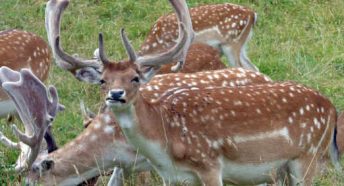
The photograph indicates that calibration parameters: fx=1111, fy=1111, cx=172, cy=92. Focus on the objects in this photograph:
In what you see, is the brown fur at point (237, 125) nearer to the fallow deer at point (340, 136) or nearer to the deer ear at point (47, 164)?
the fallow deer at point (340, 136)

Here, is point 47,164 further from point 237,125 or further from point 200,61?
point 200,61

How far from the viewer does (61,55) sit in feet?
21.8

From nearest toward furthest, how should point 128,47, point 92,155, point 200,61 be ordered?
point 128,47 < point 92,155 < point 200,61

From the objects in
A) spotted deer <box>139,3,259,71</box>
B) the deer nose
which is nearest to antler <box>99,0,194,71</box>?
the deer nose

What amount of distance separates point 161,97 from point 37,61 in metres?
2.24

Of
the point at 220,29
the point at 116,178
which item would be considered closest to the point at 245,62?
the point at 220,29

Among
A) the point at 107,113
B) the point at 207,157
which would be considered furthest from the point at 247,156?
the point at 107,113

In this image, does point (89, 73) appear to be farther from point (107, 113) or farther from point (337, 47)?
point (337, 47)

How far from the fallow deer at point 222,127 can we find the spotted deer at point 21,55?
1987mm

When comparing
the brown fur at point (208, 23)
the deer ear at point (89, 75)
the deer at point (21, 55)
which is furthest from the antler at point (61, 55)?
the brown fur at point (208, 23)

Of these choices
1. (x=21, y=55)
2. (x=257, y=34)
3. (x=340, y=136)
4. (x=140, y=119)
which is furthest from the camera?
(x=257, y=34)

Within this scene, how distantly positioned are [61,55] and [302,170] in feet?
5.32

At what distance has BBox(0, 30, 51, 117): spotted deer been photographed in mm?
8586

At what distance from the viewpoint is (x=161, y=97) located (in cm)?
695
